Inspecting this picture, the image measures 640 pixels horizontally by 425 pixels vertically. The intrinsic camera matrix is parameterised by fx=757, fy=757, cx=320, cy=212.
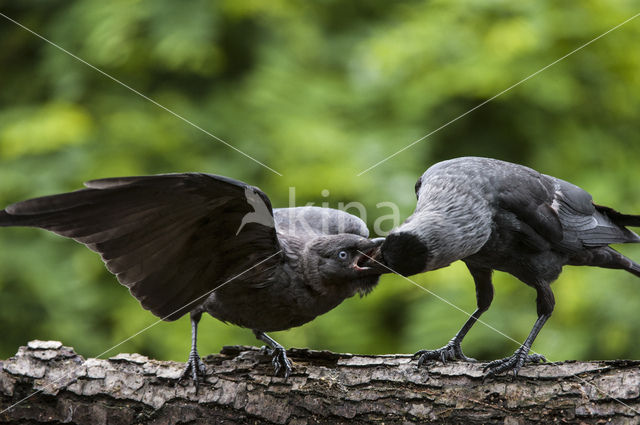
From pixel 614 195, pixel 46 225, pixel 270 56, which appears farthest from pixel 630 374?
pixel 270 56

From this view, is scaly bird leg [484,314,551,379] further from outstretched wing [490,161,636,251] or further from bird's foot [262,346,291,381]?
bird's foot [262,346,291,381]

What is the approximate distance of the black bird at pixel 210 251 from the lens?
152 inches

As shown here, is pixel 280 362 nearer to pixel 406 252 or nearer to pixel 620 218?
pixel 406 252

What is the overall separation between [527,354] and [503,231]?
715 mm

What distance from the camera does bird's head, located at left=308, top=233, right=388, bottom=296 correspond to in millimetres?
4379

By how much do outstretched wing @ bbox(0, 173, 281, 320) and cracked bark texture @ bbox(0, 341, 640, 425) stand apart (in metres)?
0.50

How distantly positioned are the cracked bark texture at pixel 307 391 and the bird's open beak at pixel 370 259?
534 mm

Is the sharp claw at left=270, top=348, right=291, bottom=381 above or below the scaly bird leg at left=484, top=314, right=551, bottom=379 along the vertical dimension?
above

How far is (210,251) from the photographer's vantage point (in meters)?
4.35

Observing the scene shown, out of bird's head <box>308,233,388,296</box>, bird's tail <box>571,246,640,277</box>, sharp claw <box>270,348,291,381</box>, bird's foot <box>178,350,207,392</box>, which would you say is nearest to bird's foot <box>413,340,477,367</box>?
bird's head <box>308,233,388,296</box>

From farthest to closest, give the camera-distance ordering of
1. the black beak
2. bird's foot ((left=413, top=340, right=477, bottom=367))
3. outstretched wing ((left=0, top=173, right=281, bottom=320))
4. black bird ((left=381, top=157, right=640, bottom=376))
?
1. bird's foot ((left=413, top=340, right=477, bottom=367))
2. the black beak
3. black bird ((left=381, top=157, right=640, bottom=376))
4. outstretched wing ((left=0, top=173, right=281, bottom=320))

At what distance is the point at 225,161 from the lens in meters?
6.78

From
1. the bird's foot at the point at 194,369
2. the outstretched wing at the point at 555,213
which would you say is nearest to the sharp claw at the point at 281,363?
the bird's foot at the point at 194,369

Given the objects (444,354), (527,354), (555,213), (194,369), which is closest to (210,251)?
(194,369)
